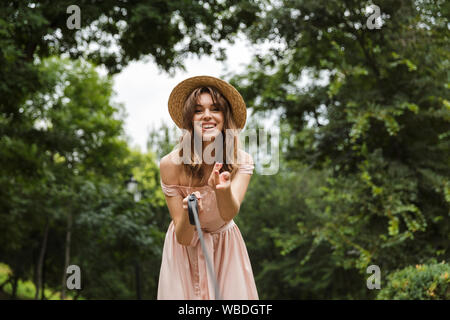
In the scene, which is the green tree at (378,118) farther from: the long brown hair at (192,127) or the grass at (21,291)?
the grass at (21,291)

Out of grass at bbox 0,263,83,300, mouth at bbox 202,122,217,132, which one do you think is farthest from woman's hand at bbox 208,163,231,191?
grass at bbox 0,263,83,300

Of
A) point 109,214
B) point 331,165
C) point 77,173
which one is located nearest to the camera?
point 331,165

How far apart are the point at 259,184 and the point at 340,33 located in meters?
17.0

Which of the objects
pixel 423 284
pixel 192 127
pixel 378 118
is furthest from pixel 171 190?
pixel 378 118

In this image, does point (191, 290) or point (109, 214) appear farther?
point (109, 214)

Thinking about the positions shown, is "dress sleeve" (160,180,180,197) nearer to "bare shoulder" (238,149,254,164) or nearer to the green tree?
"bare shoulder" (238,149,254,164)

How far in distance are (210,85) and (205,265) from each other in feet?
3.70

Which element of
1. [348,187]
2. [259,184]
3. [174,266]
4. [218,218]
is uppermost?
[259,184]

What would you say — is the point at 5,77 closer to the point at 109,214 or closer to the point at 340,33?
the point at 340,33

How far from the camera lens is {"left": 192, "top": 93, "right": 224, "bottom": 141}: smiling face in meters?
3.14

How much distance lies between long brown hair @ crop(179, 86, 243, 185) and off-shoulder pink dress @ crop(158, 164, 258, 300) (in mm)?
84

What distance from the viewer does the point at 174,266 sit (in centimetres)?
308

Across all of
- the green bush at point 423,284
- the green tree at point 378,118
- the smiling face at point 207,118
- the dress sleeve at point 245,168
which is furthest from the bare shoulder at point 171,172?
the green tree at point 378,118
